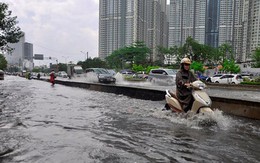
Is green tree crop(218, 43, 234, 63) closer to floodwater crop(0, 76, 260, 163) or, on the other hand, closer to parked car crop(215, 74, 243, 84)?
parked car crop(215, 74, 243, 84)

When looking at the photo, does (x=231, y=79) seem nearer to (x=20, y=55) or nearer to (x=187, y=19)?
(x=187, y=19)

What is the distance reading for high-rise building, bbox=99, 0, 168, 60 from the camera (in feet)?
268

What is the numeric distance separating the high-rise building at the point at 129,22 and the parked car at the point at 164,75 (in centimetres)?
5685

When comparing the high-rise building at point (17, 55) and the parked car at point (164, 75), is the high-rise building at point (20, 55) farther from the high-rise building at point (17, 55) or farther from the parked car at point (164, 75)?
the parked car at point (164, 75)

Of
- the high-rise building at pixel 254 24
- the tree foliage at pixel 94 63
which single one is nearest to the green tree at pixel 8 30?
the high-rise building at pixel 254 24

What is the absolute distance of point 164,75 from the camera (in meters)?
23.6

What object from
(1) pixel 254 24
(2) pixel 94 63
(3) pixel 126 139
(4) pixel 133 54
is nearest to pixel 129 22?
(4) pixel 133 54

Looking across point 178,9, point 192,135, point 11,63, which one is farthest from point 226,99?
point 11,63

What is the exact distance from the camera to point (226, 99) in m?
9.81

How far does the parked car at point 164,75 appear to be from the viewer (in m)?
22.8

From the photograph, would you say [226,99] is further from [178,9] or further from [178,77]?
[178,9]


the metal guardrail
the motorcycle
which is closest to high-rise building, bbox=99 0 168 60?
the metal guardrail

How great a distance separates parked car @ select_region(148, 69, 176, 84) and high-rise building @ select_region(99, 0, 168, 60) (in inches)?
2238

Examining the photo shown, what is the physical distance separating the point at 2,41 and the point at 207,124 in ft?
71.0
